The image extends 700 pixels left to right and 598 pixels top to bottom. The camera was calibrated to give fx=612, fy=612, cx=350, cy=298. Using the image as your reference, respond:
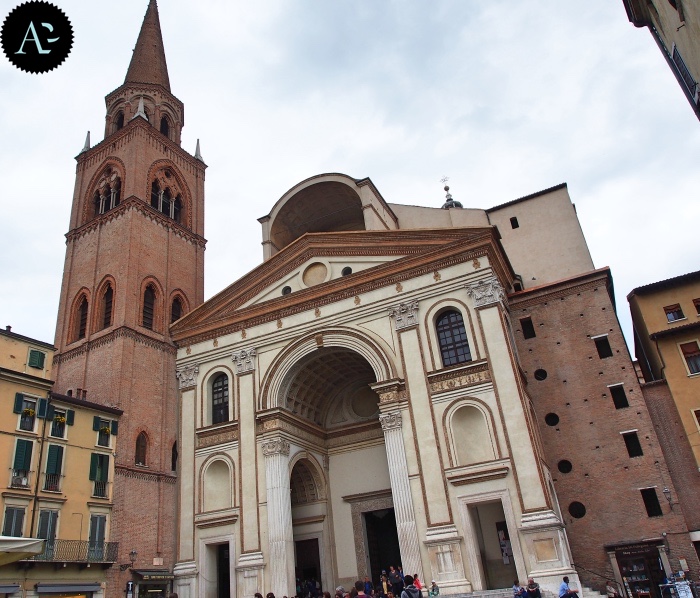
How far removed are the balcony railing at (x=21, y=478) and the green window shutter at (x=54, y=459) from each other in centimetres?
72

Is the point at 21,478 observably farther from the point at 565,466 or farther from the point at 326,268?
the point at 565,466

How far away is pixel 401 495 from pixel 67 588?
1082 centimetres

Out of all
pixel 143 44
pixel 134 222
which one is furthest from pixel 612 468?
pixel 143 44

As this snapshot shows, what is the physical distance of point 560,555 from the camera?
1723cm

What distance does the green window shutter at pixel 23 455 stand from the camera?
19.2 m

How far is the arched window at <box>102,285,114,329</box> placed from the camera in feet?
86.5

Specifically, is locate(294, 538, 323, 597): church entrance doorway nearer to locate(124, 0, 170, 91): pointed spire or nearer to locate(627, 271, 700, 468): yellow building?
locate(627, 271, 700, 468): yellow building

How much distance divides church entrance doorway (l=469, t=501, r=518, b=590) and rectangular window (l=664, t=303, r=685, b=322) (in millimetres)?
10848

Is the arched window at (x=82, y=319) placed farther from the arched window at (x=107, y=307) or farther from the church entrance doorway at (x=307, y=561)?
the church entrance doorway at (x=307, y=561)

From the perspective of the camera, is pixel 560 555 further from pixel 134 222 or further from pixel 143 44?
pixel 143 44

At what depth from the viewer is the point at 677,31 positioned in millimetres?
9805

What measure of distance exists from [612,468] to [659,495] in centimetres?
162

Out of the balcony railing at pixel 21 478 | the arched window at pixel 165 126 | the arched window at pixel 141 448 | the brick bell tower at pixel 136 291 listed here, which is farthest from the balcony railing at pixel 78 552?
the arched window at pixel 165 126

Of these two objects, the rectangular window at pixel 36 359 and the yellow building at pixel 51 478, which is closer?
the yellow building at pixel 51 478
